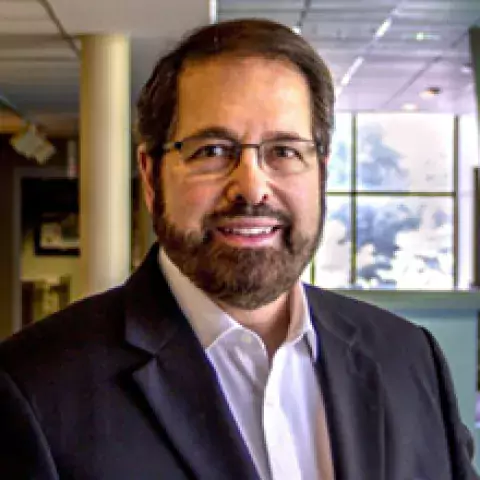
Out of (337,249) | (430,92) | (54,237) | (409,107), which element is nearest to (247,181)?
(430,92)

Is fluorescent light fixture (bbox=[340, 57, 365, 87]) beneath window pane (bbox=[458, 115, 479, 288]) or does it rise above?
above

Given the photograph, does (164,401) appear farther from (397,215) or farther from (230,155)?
(397,215)

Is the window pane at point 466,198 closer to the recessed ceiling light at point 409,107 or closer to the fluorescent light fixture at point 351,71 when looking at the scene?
the recessed ceiling light at point 409,107

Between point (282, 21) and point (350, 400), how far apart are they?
3551 mm

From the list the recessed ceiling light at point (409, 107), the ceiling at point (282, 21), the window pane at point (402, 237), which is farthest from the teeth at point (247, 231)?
the window pane at point (402, 237)

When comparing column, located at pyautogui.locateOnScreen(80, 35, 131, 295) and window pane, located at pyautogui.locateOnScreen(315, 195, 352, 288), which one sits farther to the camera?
window pane, located at pyautogui.locateOnScreen(315, 195, 352, 288)

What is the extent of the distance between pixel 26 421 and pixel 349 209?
8.61 m

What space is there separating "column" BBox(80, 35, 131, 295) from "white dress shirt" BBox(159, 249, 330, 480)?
269cm

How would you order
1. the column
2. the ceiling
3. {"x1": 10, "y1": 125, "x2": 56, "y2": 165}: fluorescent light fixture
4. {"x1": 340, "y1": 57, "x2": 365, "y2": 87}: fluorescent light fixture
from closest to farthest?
1. the ceiling
2. the column
3. {"x1": 340, "y1": 57, "x2": 365, "y2": 87}: fluorescent light fixture
4. {"x1": 10, "y1": 125, "x2": 56, "y2": 165}: fluorescent light fixture

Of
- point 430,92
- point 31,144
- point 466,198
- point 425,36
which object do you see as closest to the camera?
point 425,36

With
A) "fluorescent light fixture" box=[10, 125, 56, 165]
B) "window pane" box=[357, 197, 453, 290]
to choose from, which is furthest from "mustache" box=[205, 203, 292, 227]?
"window pane" box=[357, 197, 453, 290]

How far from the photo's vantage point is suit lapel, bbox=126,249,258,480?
0.92 metres

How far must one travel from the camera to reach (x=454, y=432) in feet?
3.73

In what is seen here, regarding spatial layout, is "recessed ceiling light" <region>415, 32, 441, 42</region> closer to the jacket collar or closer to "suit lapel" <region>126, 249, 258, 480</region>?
the jacket collar
